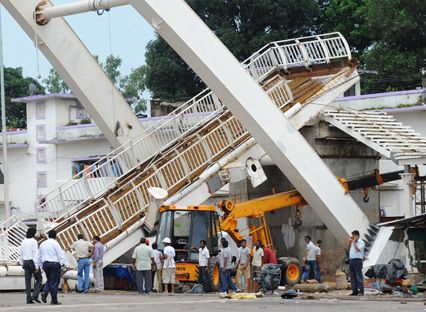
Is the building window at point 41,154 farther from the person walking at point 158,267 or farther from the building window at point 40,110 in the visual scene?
the person walking at point 158,267

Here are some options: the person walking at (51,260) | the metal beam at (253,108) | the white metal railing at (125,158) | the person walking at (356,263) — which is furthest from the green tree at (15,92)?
the person walking at (51,260)

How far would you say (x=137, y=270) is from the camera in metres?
31.5

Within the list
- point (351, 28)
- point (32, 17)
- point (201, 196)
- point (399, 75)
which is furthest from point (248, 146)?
point (351, 28)

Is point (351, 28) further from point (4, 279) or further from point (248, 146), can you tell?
→ point (4, 279)

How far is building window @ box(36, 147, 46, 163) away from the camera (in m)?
62.2

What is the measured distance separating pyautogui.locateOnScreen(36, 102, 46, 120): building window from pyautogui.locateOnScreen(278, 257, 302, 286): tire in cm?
2990

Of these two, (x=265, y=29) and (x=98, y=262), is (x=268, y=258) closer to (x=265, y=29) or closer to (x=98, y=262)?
(x=98, y=262)

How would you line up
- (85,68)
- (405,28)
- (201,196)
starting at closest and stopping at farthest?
(201,196)
(85,68)
(405,28)

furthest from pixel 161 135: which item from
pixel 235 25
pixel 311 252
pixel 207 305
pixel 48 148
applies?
pixel 235 25

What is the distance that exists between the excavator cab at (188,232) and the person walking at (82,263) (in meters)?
2.31

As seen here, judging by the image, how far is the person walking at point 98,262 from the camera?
103ft

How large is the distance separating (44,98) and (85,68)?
24803mm

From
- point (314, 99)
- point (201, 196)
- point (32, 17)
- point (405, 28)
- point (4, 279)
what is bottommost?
point (4, 279)

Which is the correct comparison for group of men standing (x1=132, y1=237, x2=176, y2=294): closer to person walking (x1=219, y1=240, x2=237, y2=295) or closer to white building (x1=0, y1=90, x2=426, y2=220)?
person walking (x1=219, y1=240, x2=237, y2=295)
